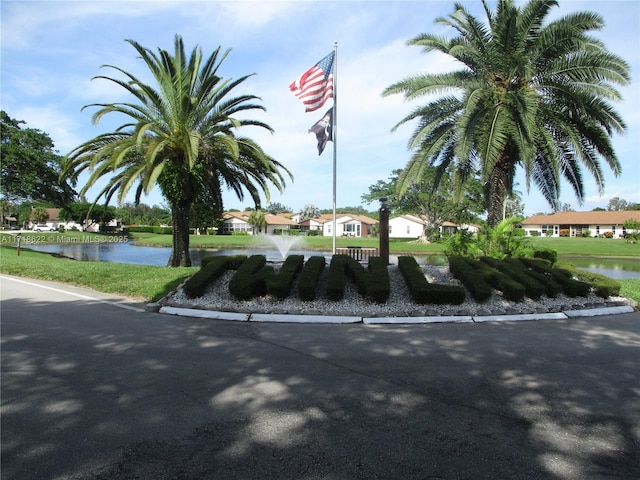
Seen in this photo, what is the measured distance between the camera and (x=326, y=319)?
280 inches

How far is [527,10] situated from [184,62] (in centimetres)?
1144

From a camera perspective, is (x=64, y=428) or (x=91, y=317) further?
(x=91, y=317)

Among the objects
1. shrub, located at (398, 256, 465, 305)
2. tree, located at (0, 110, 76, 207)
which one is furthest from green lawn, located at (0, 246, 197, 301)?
tree, located at (0, 110, 76, 207)

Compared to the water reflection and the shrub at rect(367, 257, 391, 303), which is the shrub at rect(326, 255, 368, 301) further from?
the water reflection

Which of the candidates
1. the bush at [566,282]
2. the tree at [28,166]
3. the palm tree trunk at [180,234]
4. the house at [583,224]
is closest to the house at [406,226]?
the house at [583,224]

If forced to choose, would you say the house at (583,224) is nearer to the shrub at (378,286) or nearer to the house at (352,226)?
the house at (352,226)

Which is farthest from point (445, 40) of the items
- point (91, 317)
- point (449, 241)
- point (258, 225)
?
point (258, 225)

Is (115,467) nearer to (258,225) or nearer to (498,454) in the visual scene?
(498,454)

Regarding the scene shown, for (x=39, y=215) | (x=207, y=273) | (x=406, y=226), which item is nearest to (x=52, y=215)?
(x=39, y=215)

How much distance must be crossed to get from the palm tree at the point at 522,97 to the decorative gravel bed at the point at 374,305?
18.4 ft

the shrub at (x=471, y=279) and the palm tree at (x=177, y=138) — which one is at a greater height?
the palm tree at (x=177, y=138)

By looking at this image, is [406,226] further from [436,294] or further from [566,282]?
[436,294]

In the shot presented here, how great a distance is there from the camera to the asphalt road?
2820mm

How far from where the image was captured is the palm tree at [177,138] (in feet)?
45.8
